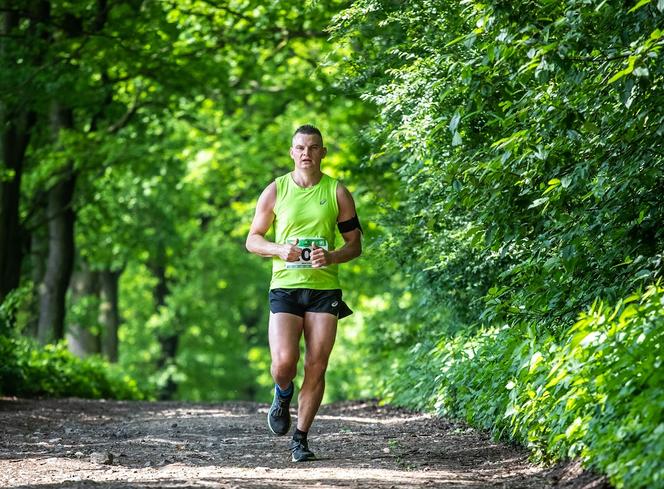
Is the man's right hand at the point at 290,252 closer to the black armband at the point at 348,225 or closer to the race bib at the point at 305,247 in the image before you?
the race bib at the point at 305,247

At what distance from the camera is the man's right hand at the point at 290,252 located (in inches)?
303

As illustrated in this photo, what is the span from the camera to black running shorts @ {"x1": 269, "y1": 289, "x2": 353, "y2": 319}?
26.1ft

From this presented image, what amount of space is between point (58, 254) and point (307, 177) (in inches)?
614

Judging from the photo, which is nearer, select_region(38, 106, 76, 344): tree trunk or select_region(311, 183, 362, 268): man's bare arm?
select_region(311, 183, 362, 268): man's bare arm

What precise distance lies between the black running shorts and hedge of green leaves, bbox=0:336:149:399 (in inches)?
336

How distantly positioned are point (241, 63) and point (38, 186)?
5273 mm

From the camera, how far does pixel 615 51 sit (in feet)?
21.5

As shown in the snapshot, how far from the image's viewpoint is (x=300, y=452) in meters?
8.09

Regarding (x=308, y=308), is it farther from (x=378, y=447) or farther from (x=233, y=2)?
(x=233, y=2)

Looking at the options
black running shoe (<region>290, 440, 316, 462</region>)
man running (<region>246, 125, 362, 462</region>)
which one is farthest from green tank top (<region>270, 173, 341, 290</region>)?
black running shoe (<region>290, 440, 316, 462</region>)

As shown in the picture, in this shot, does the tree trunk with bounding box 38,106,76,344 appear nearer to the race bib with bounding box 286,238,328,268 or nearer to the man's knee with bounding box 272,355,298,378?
the man's knee with bounding box 272,355,298,378

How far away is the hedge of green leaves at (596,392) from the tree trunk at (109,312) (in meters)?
23.2

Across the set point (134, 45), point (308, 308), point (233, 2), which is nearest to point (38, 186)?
point (134, 45)

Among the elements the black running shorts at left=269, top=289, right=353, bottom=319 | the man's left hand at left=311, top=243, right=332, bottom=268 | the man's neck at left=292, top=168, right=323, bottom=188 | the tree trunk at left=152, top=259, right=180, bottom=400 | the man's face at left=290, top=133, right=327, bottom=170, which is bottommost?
the tree trunk at left=152, top=259, right=180, bottom=400
